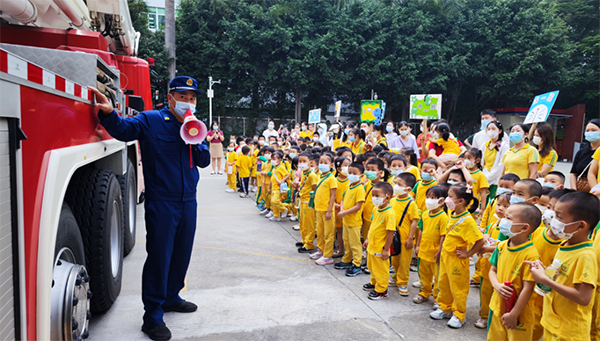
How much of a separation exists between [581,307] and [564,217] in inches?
21.3

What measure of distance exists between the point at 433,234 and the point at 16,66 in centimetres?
355

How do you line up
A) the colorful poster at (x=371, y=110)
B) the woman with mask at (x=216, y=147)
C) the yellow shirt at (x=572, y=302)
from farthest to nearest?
the woman with mask at (x=216, y=147) → the colorful poster at (x=371, y=110) → the yellow shirt at (x=572, y=302)

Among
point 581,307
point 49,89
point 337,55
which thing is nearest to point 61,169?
point 49,89

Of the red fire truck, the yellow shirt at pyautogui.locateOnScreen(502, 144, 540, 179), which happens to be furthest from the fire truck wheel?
the yellow shirt at pyautogui.locateOnScreen(502, 144, 540, 179)

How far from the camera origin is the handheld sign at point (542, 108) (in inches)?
226

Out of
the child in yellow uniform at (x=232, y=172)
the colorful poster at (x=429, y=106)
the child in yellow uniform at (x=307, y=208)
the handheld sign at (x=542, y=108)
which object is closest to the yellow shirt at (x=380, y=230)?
the child in yellow uniform at (x=307, y=208)

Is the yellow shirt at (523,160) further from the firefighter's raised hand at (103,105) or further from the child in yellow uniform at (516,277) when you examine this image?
the firefighter's raised hand at (103,105)

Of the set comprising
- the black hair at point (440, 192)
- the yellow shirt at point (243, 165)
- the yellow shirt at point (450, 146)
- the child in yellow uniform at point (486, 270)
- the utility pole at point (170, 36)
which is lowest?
the child in yellow uniform at point (486, 270)

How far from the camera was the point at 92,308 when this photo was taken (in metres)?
3.41

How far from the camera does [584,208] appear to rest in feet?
7.79

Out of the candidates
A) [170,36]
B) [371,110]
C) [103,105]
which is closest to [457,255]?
[103,105]

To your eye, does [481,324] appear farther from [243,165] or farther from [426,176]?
[243,165]

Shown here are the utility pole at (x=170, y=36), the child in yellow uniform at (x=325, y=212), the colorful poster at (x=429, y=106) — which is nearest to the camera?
the child in yellow uniform at (x=325, y=212)

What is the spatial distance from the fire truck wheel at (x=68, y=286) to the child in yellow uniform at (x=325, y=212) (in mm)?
3063
